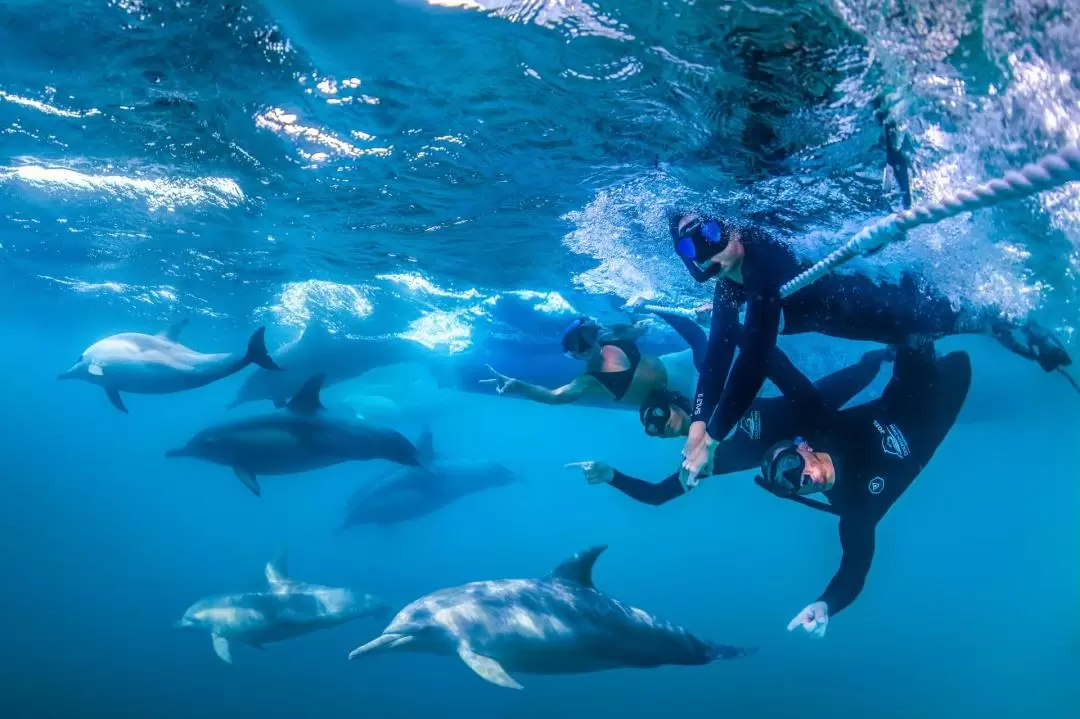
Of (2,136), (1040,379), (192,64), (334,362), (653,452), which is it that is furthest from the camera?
(653,452)

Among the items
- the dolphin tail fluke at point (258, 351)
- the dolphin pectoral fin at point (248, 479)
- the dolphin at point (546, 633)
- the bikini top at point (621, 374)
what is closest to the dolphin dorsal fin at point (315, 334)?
the dolphin pectoral fin at point (248, 479)

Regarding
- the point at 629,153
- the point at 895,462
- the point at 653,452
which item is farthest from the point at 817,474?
the point at 653,452

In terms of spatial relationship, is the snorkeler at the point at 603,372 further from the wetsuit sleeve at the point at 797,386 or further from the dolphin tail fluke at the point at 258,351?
the dolphin tail fluke at the point at 258,351

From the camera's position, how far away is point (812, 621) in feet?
17.0

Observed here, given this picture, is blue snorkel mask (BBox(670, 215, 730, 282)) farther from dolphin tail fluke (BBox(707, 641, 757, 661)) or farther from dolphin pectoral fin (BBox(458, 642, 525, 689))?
dolphin tail fluke (BBox(707, 641, 757, 661))

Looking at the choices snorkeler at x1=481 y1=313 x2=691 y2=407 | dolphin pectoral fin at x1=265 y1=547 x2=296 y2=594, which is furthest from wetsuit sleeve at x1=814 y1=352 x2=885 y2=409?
dolphin pectoral fin at x1=265 y1=547 x2=296 y2=594

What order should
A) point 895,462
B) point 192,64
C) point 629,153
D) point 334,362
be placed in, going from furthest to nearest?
point 334,362, point 629,153, point 192,64, point 895,462

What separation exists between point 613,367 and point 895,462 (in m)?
3.08

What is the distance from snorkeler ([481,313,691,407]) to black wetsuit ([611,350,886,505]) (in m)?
1.03

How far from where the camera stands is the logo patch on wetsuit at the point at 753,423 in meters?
7.44

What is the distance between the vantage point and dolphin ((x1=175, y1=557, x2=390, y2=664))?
11.3 meters

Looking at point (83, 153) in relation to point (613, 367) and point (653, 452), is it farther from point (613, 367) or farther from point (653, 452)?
point (653, 452)

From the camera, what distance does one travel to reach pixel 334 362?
19.5 meters

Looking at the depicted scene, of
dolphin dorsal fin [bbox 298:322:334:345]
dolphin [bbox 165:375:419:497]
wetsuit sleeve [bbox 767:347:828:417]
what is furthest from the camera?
dolphin dorsal fin [bbox 298:322:334:345]
